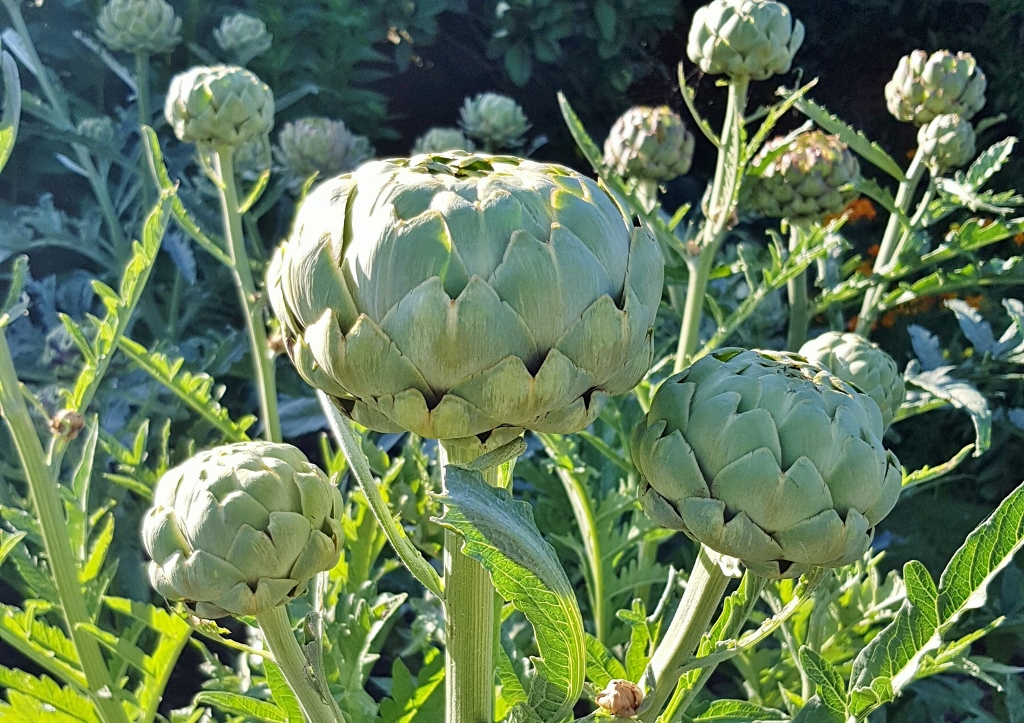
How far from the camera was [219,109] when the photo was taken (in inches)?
29.7

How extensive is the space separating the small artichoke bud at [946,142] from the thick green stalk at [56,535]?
880 mm

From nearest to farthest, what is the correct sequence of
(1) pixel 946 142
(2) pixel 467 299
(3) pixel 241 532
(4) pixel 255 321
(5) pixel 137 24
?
(2) pixel 467 299 < (3) pixel 241 532 < (4) pixel 255 321 < (1) pixel 946 142 < (5) pixel 137 24

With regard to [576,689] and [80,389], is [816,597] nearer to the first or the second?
[576,689]

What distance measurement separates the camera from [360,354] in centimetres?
31

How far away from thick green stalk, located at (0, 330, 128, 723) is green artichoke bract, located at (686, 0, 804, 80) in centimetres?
62

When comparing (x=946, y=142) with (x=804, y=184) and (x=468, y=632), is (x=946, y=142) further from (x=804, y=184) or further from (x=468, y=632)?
(x=468, y=632)

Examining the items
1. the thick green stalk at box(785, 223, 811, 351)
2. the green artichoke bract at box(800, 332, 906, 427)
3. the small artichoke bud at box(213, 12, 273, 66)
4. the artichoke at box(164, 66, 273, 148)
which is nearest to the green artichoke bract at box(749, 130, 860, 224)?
the thick green stalk at box(785, 223, 811, 351)

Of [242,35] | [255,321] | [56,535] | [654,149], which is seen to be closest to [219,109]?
[255,321]

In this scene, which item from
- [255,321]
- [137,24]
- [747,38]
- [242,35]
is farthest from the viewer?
[242,35]

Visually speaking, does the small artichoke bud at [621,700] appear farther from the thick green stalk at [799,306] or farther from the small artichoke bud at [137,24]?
the small artichoke bud at [137,24]

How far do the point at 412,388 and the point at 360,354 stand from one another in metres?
0.02

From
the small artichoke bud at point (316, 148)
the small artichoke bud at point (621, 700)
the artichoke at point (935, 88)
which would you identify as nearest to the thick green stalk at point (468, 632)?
the small artichoke bud at point (621, 700)

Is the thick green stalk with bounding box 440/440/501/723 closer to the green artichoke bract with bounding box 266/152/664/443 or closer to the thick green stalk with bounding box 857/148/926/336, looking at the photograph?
the green artichoke bract with bounding box 266/152/664/443

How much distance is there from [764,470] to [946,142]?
72 centimetres
